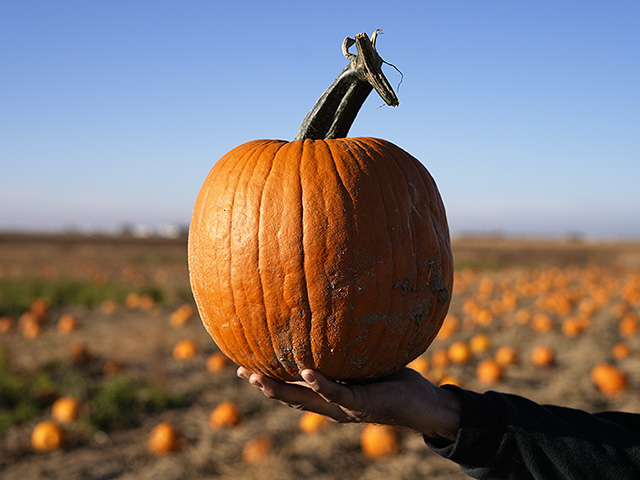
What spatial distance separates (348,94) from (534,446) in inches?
61.9

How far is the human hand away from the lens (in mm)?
1889

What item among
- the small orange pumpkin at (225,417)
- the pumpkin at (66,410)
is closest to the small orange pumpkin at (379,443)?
the small orange pumpkin at (225,417)

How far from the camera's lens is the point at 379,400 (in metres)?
1.98

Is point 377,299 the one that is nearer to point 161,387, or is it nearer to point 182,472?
point 182,472

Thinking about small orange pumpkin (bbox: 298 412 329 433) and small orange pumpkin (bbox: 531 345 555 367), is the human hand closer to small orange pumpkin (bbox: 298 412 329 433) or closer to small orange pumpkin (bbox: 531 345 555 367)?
small orange pumpkin (bbox: 298 412 329 433)

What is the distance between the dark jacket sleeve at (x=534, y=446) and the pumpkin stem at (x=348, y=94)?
125 cm

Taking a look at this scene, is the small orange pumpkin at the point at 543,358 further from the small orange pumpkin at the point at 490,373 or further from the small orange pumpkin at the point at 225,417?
the small orange pumpkin at the point at 225,417

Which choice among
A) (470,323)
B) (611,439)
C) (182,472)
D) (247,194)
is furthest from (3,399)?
(470,323)

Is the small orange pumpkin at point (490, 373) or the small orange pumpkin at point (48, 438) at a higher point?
the small orange pumpkin at point (490, 373)

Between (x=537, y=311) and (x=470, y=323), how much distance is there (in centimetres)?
229

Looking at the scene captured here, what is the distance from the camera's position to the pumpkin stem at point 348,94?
6.07 feet

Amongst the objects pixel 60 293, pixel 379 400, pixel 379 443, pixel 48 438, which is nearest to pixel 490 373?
pixel 379 443

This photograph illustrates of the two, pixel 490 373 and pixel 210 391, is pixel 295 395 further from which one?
pixel 490 373

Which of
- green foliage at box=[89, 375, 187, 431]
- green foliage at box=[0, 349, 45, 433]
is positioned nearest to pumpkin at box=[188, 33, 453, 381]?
green foliage at box=[89, 375, 187, 431]
